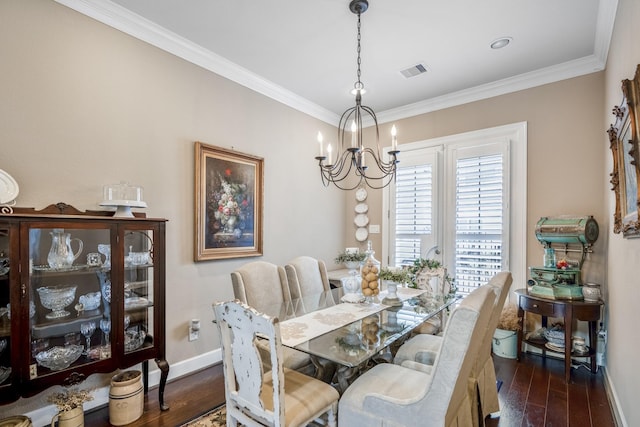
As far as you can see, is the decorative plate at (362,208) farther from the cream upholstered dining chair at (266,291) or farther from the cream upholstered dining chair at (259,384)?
the cream upholstered dining chair at (259,384)

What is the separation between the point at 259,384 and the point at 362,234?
3.34 m

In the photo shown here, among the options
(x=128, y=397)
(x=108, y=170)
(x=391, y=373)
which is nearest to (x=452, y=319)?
(x=391, y=373)

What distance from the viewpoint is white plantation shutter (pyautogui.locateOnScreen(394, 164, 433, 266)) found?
4109 millimetres

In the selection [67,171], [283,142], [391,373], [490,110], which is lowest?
[391,373]

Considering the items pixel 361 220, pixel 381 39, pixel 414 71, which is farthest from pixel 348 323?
pixel 361 220

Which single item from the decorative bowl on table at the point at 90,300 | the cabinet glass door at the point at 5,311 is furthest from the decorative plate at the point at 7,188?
the decorative bowl on table at the point at 90,300

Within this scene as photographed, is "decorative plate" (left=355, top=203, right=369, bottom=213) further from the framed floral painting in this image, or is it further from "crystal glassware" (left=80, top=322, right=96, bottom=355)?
"crystal glassware" (left=80, top=322, right=96, bottom=355)

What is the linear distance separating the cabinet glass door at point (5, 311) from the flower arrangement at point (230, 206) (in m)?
1.51

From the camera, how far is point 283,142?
12.7ft

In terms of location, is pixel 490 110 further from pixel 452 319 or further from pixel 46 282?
pixel 46 282

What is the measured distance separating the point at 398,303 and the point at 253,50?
2.57 m

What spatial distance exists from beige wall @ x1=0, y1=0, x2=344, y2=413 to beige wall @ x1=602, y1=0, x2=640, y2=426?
299cm

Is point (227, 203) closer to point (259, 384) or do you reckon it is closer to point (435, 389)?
point (259, 384)

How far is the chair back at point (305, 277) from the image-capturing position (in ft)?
9.17
